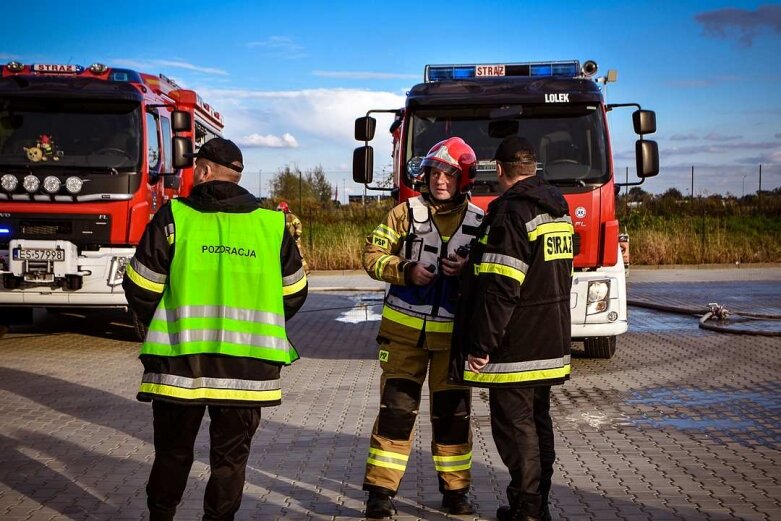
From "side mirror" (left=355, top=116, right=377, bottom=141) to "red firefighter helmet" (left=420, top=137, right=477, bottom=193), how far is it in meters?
→ 5.17

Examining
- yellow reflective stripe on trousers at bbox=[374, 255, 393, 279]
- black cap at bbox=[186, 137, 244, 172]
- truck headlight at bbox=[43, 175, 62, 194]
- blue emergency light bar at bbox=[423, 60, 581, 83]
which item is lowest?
yellow reflective stripe on trousers at bbox=[374, 255, 393, 279]

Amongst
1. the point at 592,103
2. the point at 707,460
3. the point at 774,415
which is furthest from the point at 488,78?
the point at 707,460

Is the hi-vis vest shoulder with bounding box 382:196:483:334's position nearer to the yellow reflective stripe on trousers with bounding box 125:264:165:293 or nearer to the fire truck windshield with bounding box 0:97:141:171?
the yellow reflective stripe on trousers with bounding box 125:264:165:293

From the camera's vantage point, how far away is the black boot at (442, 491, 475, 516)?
→ 5.23m

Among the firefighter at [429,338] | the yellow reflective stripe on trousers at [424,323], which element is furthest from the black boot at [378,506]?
the yellow reflective stripe on trousers at [424,323]

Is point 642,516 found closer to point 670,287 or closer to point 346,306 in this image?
point 346,306

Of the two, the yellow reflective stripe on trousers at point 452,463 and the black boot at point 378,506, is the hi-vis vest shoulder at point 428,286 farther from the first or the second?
the black boot at point 378,506

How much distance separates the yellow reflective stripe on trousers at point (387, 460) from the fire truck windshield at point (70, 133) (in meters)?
7.22

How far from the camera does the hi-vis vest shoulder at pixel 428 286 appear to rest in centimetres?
530

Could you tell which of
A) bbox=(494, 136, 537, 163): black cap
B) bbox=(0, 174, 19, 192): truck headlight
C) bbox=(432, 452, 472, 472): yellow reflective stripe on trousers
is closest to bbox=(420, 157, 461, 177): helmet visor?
bbox=(494, 136, 537, 163): black cap

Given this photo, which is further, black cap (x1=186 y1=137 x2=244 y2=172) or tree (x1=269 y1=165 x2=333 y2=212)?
tree (x1=269 y1=165 x2=333 y2=212)

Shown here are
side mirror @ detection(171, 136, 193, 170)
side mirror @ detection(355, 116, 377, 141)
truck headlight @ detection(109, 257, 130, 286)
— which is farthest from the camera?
side mirror @ detection(171, 136, 193, 170)

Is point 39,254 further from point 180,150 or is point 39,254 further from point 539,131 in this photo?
point 539,131

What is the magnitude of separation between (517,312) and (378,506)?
123cm
